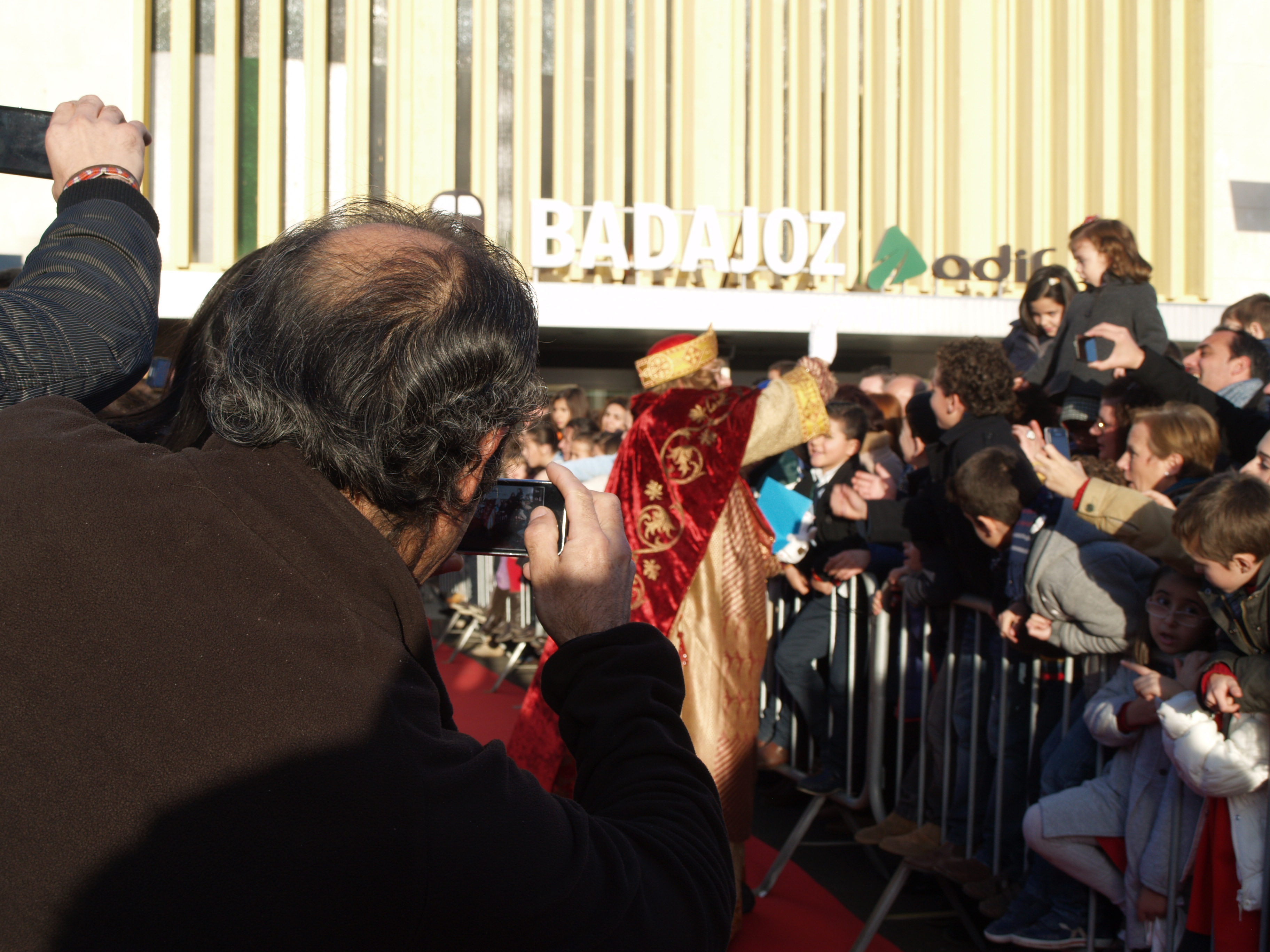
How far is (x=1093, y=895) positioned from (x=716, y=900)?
2.31 metres

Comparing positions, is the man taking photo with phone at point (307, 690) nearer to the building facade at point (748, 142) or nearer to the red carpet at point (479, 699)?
the red carpet at point (479, 699)

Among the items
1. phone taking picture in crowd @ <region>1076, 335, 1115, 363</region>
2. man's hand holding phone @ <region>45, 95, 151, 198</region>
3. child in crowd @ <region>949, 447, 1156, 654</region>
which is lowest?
child in crowd @ <region>949, 447, 1156, 654</region>

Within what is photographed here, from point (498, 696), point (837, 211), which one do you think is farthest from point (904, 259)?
point (498, 696)

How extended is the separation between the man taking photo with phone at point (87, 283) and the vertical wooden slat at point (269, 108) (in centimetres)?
1528

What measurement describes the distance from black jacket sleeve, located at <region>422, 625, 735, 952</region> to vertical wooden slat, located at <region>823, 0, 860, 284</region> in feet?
55.0

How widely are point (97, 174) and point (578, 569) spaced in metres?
0.79

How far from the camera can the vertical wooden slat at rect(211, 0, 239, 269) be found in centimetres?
1539

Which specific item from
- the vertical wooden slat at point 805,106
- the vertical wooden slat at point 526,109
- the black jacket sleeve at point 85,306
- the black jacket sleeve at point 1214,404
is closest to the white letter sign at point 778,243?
the vertical wooden slat at point 805,106

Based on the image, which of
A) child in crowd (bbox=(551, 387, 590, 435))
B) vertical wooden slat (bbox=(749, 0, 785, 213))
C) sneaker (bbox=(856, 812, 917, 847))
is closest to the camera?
sneaker (bbox=(856, 812, 917, 847))

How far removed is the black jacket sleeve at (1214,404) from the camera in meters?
3.80

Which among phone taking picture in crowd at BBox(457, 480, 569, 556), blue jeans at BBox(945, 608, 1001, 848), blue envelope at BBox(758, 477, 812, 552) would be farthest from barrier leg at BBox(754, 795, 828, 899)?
phone taking picture in crowd at BBox(457, 480, 569, 556)

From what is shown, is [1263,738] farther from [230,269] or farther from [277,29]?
[277,29]

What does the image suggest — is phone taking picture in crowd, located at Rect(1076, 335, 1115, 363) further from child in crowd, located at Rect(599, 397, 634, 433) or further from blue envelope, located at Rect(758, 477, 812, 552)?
child in crowd, located at Rect(599, 397, 634, 433)

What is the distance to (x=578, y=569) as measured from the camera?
1.20m
